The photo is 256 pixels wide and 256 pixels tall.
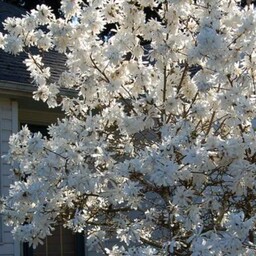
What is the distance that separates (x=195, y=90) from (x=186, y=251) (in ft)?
4.87

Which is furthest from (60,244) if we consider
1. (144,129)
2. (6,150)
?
(144,129)

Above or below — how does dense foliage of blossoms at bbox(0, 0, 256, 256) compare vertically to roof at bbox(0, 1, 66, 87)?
below

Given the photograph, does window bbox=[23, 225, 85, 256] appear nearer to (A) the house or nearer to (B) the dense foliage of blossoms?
(A) the house

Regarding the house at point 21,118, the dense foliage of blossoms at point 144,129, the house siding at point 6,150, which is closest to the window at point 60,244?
the house at point 21,118

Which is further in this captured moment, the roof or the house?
the roof

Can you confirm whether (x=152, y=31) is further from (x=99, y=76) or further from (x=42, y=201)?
(x=42, y=201)

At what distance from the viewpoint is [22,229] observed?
561 centimetres

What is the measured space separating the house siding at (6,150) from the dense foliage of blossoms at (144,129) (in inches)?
85.7

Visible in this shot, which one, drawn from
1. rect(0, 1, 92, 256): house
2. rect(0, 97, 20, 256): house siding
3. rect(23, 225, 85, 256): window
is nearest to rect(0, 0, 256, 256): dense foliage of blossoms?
rect(0, 1, 92, 256): house

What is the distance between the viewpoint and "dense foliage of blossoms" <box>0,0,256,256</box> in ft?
17.5

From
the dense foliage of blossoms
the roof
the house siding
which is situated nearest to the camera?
the dense foliage of blossoms

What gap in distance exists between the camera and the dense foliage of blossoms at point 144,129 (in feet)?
17.5

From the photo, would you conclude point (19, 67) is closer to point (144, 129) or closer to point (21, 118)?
point (21, 118)

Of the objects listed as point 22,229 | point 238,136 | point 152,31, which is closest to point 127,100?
point 152,31
